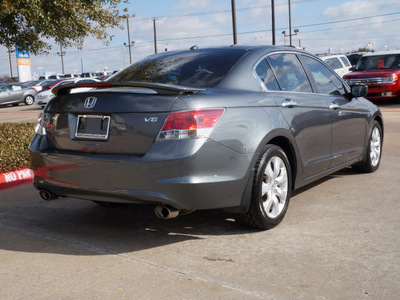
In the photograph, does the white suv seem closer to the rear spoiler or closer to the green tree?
the green tree

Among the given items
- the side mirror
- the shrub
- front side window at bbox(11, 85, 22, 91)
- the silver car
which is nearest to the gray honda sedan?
the side mirror

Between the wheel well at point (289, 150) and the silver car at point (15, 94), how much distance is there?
2927 cm

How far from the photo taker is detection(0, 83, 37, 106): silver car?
31375mm

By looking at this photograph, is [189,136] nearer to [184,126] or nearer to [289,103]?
[184,126]

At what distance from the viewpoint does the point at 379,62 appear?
752 inches

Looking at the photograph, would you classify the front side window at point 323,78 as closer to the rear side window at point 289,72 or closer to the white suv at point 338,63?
the rear side window at point 289,72

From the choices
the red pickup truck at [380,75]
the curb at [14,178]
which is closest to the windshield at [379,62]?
the red pickup truck at [380,75]

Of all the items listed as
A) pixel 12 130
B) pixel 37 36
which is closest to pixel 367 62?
pixel 37 36

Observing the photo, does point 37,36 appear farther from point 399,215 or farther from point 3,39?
point 399,215

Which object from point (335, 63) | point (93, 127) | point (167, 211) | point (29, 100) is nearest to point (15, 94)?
point (29, 100)

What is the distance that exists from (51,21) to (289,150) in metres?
6.26

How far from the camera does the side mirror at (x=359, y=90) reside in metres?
5.93

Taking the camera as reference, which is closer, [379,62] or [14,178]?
[14,178]

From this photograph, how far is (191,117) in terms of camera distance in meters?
3.77
